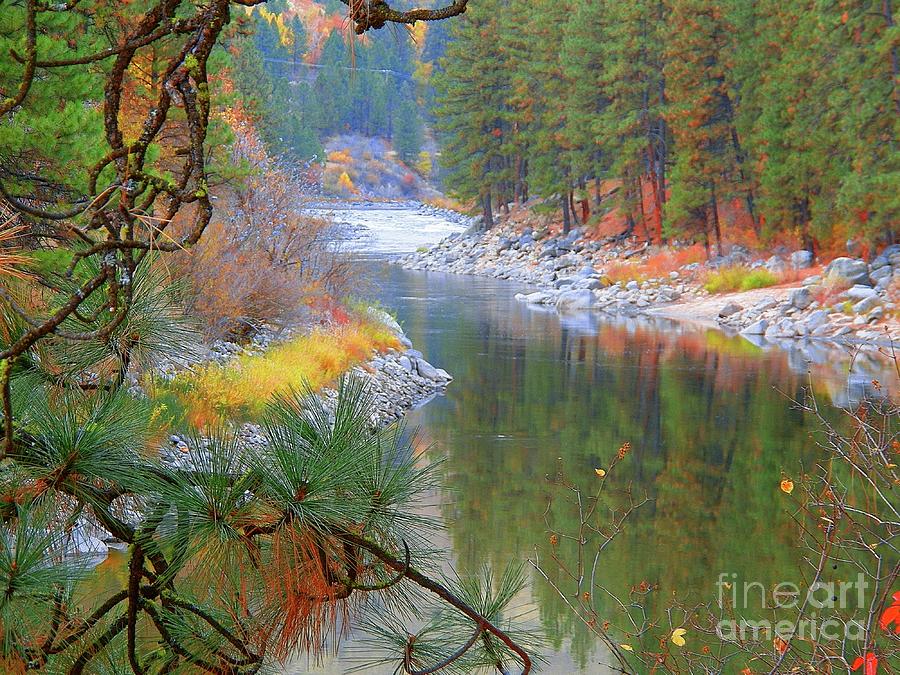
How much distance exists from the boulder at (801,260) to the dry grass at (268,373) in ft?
47.5

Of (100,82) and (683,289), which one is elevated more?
(100,82)

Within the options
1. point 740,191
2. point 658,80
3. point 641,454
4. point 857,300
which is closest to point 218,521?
point 641,454

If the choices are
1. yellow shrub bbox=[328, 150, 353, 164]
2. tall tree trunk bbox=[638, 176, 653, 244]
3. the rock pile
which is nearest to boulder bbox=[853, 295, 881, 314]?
the rock pile

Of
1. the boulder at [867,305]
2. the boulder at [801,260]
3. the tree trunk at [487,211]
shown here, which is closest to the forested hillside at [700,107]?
the boulder at [801,260]

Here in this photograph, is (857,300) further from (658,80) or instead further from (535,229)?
(535,229)

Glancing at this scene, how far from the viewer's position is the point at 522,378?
18266 millimetres

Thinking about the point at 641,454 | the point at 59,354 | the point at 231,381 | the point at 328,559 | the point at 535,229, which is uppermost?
the point at 59,354

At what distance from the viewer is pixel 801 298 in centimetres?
2469

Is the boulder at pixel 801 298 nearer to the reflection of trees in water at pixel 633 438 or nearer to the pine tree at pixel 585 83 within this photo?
the reflection of trees in water at pixel 633 438

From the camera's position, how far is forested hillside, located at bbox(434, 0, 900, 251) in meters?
24.2

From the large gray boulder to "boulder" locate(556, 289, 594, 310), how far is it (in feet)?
23.3

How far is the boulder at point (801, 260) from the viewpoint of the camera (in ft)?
92.2

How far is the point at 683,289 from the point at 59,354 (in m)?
28.7

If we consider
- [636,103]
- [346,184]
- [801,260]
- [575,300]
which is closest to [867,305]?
[801,260]
